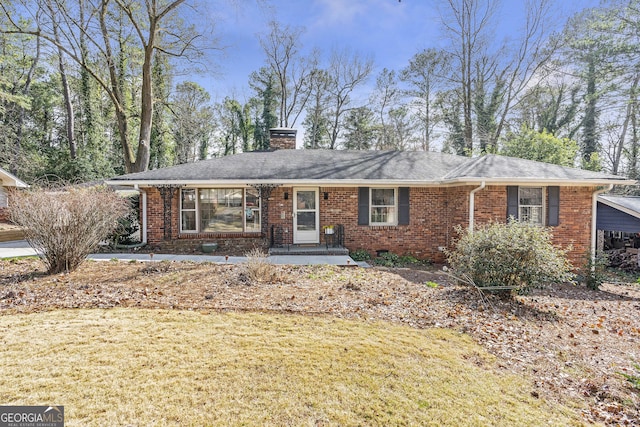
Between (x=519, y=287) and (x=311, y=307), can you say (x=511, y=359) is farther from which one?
(x=311, y=307)

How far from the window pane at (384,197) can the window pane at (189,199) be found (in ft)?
20.2

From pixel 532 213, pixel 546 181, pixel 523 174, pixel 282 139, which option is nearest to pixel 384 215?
pixel 523 174

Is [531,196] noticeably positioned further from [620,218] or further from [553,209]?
[620,218]

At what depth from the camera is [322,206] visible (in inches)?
404

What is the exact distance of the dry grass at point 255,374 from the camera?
2.45m

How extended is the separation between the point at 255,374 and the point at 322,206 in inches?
297

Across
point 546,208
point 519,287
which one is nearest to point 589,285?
point 546,208

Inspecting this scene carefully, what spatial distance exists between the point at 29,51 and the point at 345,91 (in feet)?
76.4

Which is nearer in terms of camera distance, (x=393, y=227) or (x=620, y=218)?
(x=393, y=227)

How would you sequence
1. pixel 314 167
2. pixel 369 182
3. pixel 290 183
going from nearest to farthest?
1. pixel 290 183
2. pixel 369 182
3. pixel 314 167

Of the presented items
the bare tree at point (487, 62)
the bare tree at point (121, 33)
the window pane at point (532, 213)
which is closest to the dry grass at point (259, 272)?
the window pane at point (532, 213)

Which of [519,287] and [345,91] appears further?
[345,91]

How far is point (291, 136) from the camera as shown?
45.5ft

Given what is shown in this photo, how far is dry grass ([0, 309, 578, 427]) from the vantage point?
245cm
